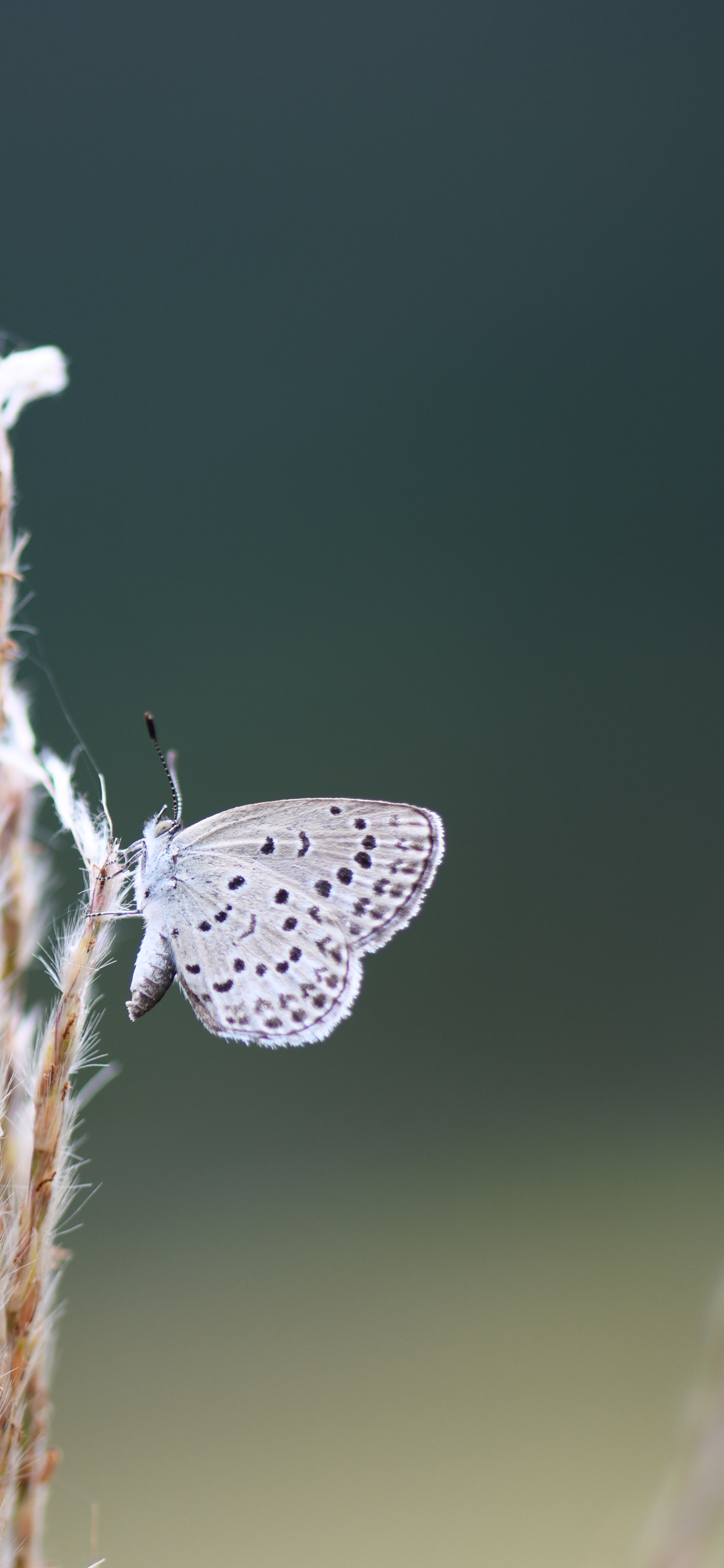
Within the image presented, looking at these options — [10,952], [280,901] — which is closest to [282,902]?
[280,901]

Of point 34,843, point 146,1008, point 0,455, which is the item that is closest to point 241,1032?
point 146,1008

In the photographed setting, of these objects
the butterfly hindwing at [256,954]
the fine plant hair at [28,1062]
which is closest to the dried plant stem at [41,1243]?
the fine plant hair at [28,1062]

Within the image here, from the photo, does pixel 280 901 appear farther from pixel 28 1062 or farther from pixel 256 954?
pixel 28 1062

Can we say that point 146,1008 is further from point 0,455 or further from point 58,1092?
point 0,455

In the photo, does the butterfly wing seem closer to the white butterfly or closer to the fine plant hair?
the white butterfly

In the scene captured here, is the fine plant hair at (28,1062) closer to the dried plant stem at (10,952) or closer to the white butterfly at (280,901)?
the dried plant stem at (10,952)
